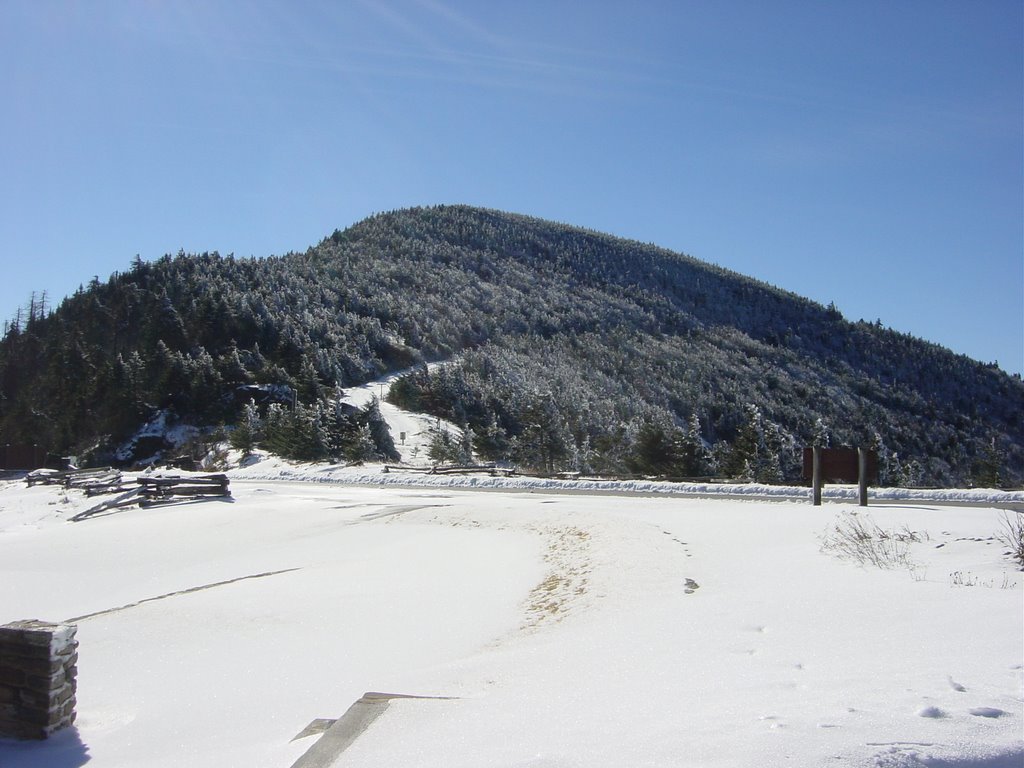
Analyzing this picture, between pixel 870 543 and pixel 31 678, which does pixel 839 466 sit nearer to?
pixel 870 543

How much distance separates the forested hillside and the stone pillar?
36629 mm

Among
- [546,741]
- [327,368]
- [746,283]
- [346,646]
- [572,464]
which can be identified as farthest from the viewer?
[746,283]

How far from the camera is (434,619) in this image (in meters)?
9.52

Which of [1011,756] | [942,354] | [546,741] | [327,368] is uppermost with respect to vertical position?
[942,354]

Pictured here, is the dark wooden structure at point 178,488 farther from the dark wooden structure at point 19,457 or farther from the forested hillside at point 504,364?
the dark wooden structure at point 19,457

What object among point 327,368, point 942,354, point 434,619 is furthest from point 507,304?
point 434,619

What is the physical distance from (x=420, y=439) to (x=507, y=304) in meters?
78.3

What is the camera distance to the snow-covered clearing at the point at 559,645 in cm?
425

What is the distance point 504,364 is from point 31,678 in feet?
307

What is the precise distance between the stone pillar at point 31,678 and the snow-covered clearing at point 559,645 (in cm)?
17

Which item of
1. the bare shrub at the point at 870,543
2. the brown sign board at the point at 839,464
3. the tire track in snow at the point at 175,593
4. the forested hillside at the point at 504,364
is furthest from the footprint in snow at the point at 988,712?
the forested hillside at the point at 504,364

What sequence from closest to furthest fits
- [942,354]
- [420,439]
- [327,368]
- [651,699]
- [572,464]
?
1. [651,699]
2. [572,464]
3. [420,439]
4. [327,368]
5. [942,354]

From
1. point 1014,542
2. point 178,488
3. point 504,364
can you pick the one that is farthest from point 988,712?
point 504,364

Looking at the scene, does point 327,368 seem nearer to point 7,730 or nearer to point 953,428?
point 7,730
